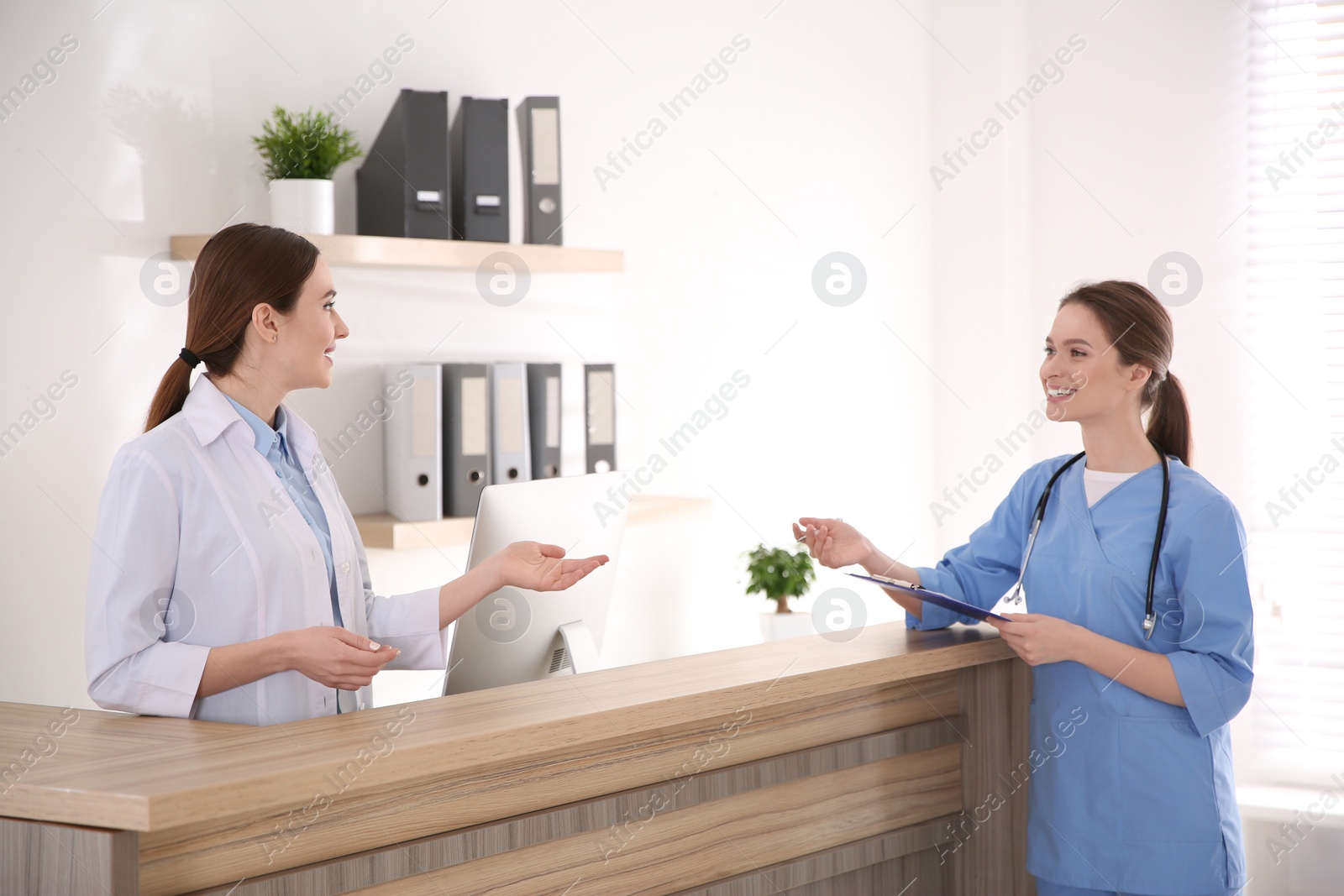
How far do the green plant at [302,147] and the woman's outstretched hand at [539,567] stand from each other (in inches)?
59.2

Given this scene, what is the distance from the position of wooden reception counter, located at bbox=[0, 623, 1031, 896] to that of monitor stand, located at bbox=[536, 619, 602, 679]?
30 centimetres

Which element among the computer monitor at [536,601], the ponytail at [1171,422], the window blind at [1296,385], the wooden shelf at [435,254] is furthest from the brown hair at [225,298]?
the window blind at [1296,385]

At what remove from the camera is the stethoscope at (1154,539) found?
1.79m

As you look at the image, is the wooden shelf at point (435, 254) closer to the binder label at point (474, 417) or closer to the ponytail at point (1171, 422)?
the binder label at point (474, 417)

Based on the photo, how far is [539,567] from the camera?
1741 mm

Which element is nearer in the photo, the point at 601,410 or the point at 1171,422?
the point at 1171,422

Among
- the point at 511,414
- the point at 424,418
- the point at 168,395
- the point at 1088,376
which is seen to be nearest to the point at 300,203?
the point at 424,418

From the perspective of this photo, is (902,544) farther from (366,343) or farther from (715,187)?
(366,343)

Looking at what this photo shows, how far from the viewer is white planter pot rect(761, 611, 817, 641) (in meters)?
3.67

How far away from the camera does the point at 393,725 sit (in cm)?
138

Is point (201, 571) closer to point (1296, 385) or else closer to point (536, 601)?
point (536, 601)

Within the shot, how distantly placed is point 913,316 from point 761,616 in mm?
1561

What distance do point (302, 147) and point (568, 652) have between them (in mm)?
1577

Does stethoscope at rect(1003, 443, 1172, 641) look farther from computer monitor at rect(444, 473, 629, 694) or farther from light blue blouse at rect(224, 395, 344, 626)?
light blue blouse at rect(224, 395, 344, 626)
